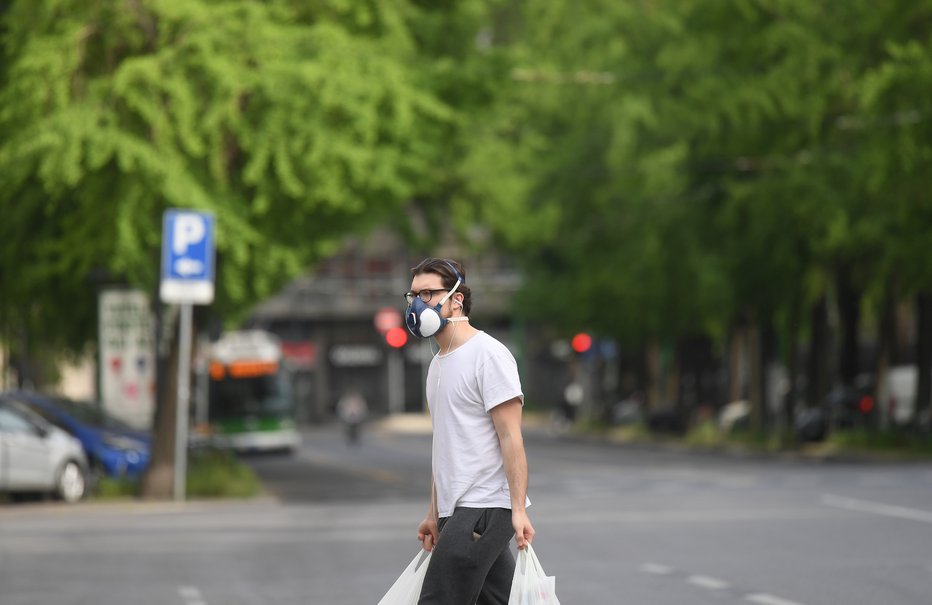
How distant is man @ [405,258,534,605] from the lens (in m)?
7.17

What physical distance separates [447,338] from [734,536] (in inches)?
426

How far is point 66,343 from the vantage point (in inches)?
1321

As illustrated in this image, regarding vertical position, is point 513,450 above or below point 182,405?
above

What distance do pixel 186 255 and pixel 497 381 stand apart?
16140mm

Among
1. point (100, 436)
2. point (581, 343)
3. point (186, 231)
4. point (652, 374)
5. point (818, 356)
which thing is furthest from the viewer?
point (652, 374)

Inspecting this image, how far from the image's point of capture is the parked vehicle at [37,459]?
26.0 m

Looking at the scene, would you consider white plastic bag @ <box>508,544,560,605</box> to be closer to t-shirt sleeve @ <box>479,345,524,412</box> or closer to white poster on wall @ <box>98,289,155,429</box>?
t-shirt sleeve @ <box>479,345,524,412</box>

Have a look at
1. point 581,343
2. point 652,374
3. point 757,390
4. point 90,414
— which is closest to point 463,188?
point 90,414

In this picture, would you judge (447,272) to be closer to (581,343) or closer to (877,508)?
(877,508)

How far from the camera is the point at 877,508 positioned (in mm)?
20688

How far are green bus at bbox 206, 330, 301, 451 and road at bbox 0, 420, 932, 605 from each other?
21.0 meters

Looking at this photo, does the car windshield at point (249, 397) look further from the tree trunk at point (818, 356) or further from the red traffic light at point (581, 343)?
the tree trunk at point (818, 356)

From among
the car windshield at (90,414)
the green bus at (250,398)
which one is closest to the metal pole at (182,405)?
the car windshield at (90,414)

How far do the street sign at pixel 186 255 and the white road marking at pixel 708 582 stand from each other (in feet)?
33.9
